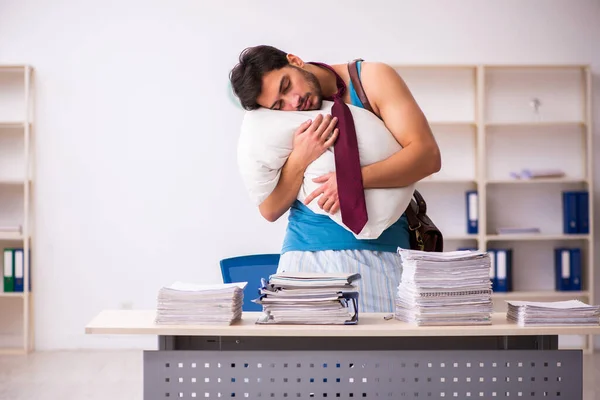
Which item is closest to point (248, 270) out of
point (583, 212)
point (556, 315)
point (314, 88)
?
point (314, 88)

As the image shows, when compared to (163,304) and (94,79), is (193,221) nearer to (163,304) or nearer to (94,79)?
(94,79)

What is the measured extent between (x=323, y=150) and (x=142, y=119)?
3.73 meters

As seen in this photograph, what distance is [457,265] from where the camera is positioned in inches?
72.0

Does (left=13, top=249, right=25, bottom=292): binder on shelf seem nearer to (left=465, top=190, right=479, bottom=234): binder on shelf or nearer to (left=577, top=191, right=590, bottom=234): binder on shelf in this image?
(left=465, top=190, right=479, bottom=234): binder on shelf

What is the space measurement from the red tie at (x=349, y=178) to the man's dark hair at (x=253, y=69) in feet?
0.81

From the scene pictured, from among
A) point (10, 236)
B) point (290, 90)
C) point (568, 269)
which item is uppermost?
point (290, 90)

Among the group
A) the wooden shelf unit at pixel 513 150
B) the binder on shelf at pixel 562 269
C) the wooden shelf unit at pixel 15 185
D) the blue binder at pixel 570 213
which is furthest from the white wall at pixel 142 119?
the binder on shelf at pixel 562 269

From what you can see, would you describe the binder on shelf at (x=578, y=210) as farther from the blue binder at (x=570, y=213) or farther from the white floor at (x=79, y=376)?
the white floor at (x=79, y=376)

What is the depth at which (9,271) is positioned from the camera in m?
5.33

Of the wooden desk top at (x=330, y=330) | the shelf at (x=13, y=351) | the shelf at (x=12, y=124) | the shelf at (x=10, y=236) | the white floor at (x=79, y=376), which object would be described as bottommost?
the white floor at (x=79, y=376)

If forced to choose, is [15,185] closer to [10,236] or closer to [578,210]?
[10,236]

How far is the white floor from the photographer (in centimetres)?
414

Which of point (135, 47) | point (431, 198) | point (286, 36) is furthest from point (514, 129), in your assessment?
point (135, 47)

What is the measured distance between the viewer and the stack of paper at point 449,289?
5.89ft
